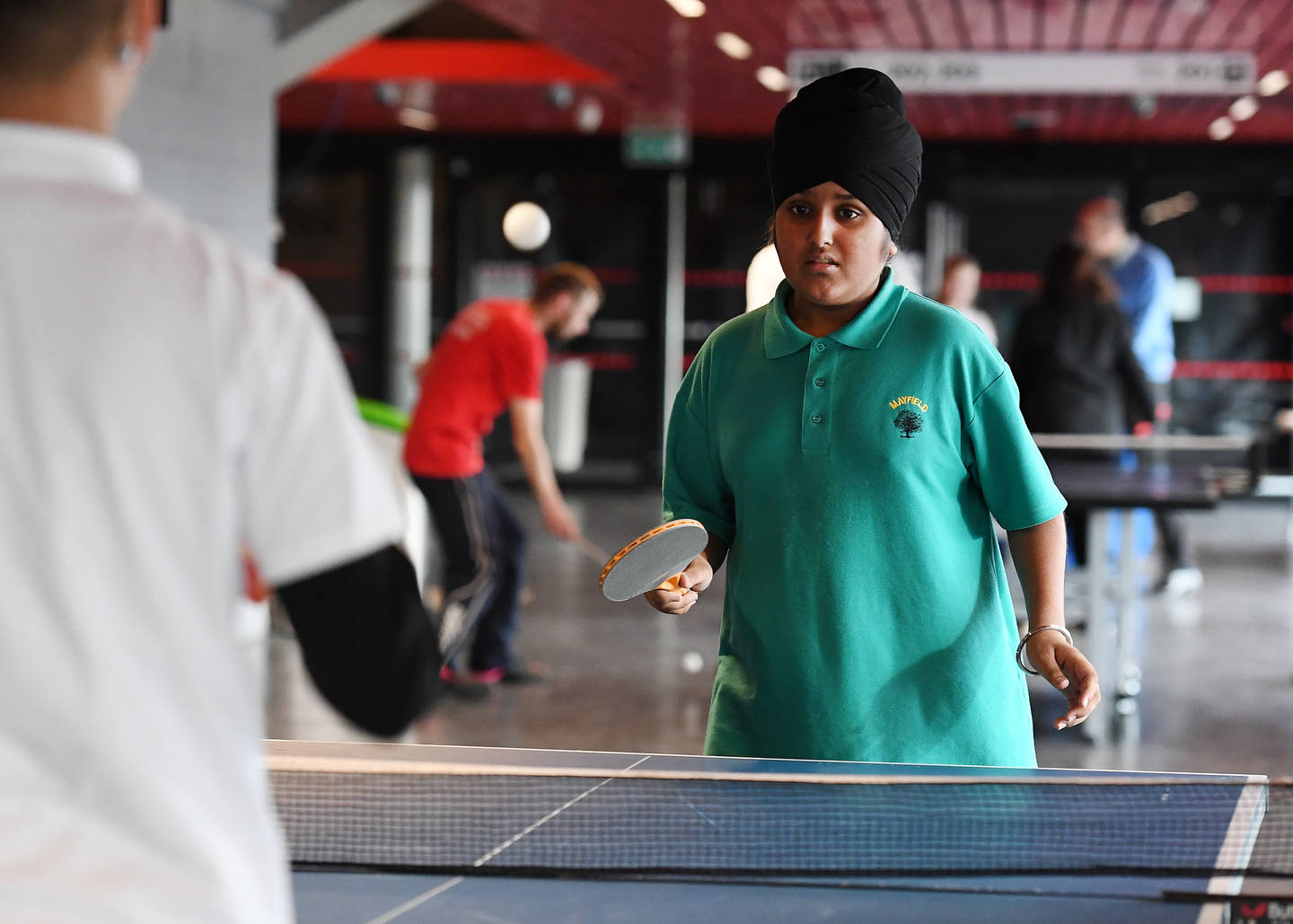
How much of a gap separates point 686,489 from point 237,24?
5.87 meters

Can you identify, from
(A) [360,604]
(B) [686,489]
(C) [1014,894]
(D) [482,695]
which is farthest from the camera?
(D) [482,695]

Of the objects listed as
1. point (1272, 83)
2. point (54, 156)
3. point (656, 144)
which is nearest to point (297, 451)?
point (54, 156)

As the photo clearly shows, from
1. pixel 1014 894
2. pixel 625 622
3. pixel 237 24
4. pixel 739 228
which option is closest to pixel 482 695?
pixel 625 622

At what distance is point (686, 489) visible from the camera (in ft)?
7.41

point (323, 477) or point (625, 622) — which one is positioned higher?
point (323, 477)

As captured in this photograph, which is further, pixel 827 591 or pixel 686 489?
pixel 686 489

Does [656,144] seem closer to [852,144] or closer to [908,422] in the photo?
[852,144]

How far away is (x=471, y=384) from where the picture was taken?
610 cm

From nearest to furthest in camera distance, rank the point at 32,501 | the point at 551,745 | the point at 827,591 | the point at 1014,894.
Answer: the point at 32,501
the point at 1014,894
the point at 827,591
the point at 551,745

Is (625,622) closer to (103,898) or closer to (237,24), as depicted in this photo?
(237,24)

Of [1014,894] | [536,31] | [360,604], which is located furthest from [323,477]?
[536,31]

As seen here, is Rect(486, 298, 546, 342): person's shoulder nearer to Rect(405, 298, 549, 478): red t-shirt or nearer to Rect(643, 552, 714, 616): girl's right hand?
Rect(405, 298, 549, 478): red t-shirt

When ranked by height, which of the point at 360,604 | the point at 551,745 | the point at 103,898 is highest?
the point at 360,604

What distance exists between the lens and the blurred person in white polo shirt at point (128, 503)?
2.86 ft
